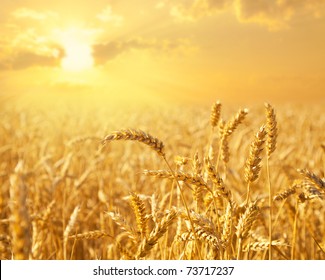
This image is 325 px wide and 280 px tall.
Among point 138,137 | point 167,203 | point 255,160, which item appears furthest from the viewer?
point 167,203

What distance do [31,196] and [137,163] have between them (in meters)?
1.49

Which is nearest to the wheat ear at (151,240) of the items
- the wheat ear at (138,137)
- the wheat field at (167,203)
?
the wheat field at (167,203)

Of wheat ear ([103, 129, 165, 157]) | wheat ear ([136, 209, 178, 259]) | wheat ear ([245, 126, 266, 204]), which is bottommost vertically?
wheat ear ([136, 209, 178, 259])

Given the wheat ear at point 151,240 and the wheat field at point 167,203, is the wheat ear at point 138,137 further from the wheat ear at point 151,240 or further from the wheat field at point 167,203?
the wheat ear at point 151,240

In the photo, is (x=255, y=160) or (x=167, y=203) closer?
(x=255, y=160)

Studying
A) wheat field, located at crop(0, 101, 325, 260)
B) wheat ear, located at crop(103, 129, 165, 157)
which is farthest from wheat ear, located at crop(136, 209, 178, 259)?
wheat ear, located at crop(103, 129, 165, 157)

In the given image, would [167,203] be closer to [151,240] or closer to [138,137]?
[151,240]

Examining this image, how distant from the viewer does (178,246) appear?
1.79 m

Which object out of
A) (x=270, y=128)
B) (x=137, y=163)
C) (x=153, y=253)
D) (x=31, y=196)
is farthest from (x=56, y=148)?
(x=270, y=128)

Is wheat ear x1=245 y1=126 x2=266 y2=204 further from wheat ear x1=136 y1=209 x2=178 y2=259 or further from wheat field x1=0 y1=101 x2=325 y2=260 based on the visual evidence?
wheat ear x1=136 y1=209 x2=178 y2=259

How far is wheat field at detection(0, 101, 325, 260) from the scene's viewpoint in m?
1.39

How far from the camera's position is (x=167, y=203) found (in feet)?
8.03

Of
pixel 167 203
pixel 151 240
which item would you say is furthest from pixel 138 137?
pixel 167 203
